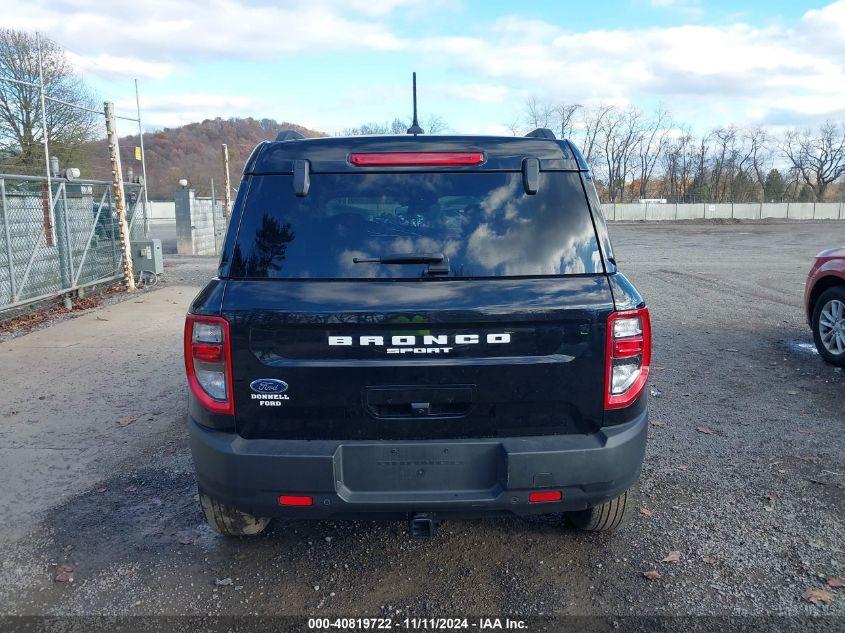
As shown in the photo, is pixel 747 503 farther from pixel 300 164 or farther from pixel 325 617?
pixel 300 164

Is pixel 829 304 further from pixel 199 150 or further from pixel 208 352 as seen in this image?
pixel 199 150

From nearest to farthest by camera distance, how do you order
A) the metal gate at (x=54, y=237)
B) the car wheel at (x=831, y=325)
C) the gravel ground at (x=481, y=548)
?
the gravel ground at (x=481, y=548), the car wheel at (x=831, y=325), the metal gate at (x=54, y=237)

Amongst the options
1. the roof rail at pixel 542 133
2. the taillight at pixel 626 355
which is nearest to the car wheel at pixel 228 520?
the taillight at pixel 626 355

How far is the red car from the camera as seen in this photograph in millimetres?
6605

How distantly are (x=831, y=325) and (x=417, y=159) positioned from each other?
5.90m

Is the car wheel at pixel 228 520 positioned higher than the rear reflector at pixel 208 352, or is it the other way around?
the rear reflector at pixel 208 352

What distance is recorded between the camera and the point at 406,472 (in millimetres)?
2627

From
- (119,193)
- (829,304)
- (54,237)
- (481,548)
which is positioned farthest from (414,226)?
(119,193)

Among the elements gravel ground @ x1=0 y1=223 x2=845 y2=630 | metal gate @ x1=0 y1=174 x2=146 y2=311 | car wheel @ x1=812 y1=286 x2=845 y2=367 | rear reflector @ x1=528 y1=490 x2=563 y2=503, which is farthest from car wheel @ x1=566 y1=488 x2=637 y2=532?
metal gate @ x1=0 y1=174 x2=146 y2=311

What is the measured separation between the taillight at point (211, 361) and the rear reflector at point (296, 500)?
0.42 metres

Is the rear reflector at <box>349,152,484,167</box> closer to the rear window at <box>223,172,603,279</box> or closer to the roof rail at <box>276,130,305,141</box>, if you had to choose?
the rear window at <box>223,172,603,279</box>

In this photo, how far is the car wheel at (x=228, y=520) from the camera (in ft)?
10.3

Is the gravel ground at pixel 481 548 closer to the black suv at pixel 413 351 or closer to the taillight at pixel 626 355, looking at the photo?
the black suv at pixel 413 351

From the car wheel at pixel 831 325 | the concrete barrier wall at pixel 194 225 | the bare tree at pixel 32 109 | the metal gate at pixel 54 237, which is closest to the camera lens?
the car wheel at pixel 831 325
